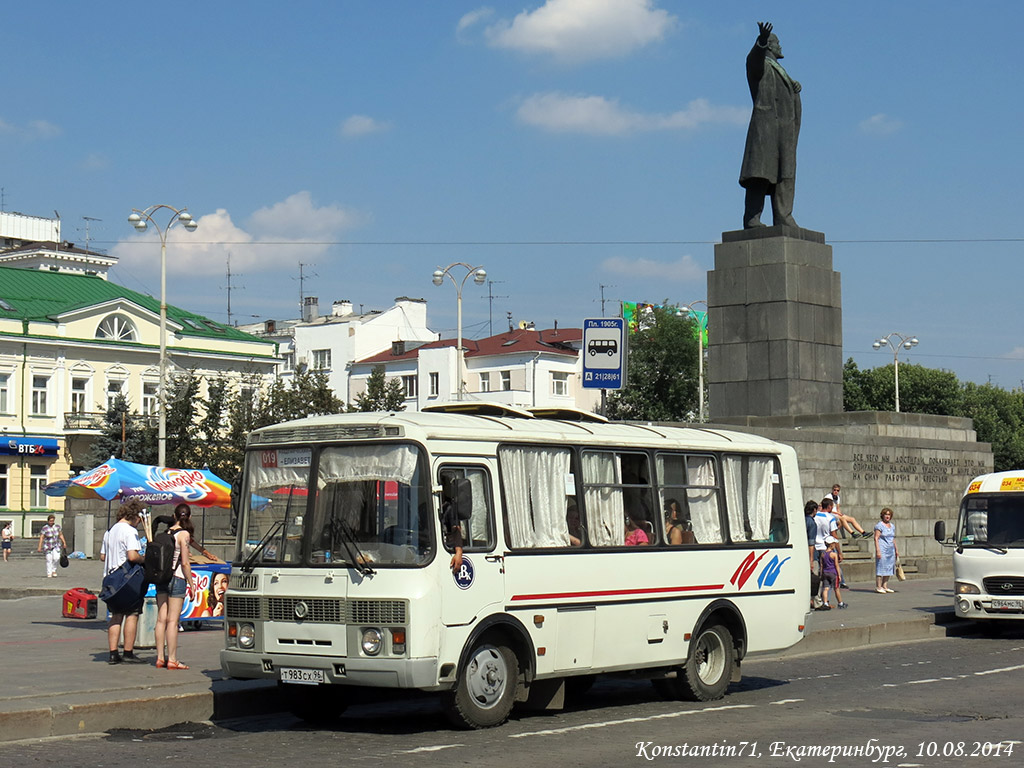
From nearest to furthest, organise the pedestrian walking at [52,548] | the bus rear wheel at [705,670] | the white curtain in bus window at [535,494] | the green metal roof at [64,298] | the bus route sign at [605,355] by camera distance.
Answer: the white curtain in bus window at [535,494] → the bus rear wheel at [705,670] → the bus route sign at [605,355] → the pedestrian walking at [52,548] → the green metal roof at [64,298]

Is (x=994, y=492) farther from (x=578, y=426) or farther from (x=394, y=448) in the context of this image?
(x=394, y=448)

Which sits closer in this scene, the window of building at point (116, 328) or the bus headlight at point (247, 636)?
the bus headlight at point (247, 636)

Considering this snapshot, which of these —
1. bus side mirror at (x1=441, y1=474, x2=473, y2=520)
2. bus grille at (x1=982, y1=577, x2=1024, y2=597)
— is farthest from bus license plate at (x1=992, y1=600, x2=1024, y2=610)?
bus side mirror at (x1=441, y1=474, x2=473, y2=520)

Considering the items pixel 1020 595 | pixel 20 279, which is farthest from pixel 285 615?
pixel 20 279

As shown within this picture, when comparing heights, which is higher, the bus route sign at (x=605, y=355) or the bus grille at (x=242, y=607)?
the bus route sign at (x=605, y=355)

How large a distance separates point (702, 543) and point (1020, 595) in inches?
336

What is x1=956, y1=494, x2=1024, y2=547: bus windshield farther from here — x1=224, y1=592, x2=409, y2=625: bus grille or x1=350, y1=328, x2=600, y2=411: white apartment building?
x1=350, y1=328, x2=600, y2=411: white apartment building

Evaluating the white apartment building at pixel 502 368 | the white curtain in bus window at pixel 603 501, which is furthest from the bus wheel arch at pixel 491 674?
the white apartment building at pixel 502 368

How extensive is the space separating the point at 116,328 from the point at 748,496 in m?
65.6

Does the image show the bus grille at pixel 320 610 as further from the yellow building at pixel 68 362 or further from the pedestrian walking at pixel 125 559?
the yellow building at pixel 68 362

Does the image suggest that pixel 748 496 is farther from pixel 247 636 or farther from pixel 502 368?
pixel 502 368

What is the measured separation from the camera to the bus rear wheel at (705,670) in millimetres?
13547

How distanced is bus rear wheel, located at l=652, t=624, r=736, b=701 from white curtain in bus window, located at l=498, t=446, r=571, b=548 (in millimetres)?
2050

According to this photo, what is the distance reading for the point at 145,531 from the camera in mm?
20469
